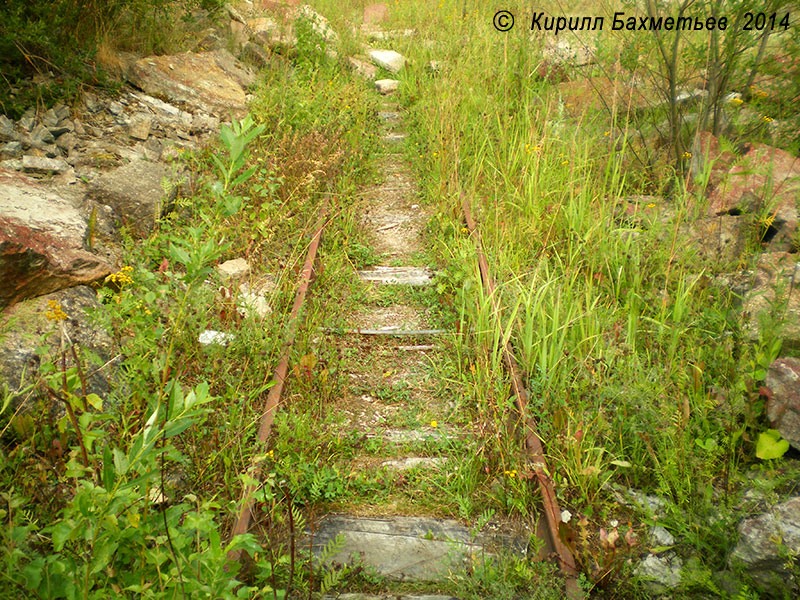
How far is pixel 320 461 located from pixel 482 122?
4.84m

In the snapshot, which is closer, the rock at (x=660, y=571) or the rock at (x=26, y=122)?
the rock at (x=660, y=571)

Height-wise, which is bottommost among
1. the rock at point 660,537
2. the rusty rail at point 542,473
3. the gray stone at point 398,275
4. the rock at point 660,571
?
the rock at point 660,571

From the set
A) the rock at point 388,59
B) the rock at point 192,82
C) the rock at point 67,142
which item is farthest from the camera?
the rock at point 388,59

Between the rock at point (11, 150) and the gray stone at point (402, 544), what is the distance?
4027mm

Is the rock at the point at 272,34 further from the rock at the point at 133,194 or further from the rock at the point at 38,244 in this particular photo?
the rock at the point at 38,244

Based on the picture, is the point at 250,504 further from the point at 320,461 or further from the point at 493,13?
the point at 493,13

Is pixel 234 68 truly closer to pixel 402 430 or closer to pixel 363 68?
pixel 363 68

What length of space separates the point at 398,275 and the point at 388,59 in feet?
24.2

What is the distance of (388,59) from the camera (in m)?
10.9

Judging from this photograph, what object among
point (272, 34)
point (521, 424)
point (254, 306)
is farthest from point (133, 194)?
point (272, 34)

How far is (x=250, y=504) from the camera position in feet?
8.32

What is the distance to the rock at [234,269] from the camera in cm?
458

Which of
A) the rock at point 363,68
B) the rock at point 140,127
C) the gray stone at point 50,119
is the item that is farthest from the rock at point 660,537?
the rock at point 363,68

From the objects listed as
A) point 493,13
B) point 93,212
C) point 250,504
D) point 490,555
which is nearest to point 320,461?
point 250,504
